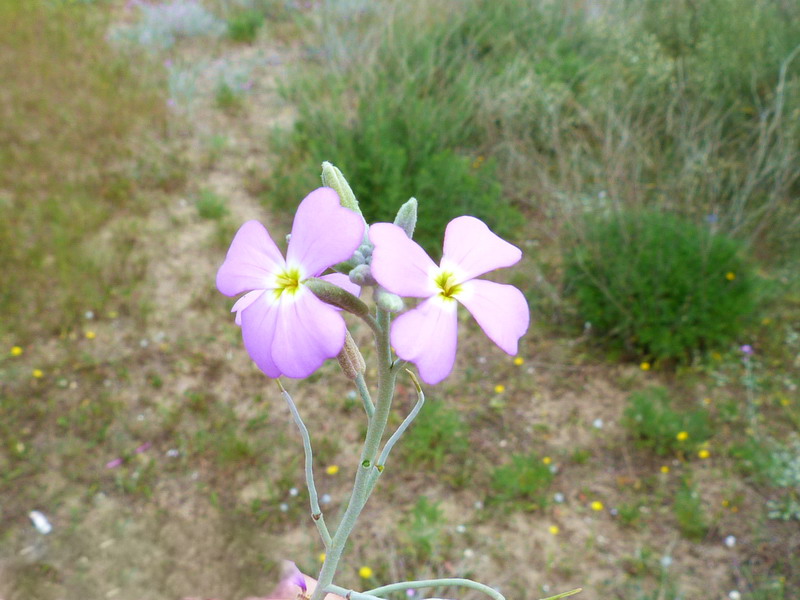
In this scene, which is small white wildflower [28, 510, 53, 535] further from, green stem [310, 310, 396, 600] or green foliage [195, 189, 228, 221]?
green stem [310, 310, 396, 600]

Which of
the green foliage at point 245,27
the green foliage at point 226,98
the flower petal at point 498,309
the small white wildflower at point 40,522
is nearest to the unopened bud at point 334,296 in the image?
the flower petal at point 498,309

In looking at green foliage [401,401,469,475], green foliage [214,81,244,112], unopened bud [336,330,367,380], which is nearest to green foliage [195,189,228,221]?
green foliage [214,81,244,112]

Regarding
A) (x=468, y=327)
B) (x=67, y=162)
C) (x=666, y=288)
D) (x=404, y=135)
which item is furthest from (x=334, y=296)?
(x=67, y=162)

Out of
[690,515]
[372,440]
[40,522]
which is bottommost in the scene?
[40,522]

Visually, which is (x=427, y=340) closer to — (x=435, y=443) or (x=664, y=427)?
(x=435, y=443)

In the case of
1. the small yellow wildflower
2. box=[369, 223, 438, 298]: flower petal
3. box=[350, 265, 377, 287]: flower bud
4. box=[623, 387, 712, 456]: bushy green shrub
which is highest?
box=[369, 223, 438, 298]: flower petal

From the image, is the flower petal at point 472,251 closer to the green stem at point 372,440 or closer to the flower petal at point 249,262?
the green stem at point 372,440
